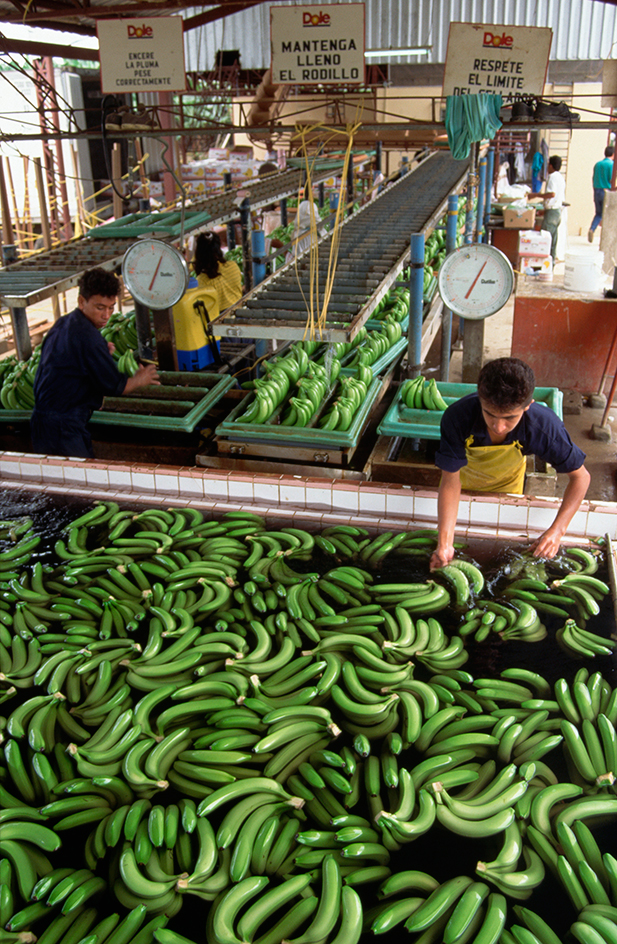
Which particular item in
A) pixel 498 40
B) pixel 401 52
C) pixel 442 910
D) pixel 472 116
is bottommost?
pixel 442 910

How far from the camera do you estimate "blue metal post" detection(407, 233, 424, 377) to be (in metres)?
4.98

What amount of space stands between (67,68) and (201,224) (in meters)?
15.9

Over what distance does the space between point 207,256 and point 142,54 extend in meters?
1.89

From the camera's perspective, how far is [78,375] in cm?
468

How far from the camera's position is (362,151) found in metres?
14.4

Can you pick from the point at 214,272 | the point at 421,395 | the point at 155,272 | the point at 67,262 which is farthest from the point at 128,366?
the point at 421,395

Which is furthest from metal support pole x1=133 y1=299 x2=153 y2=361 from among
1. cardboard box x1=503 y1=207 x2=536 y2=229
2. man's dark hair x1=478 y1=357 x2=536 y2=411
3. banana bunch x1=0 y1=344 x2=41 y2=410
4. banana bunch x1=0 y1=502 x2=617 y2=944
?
cardboard box x1=503 y1=207 x2=536 y2=229

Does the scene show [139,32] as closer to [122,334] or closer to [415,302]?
[122,334]

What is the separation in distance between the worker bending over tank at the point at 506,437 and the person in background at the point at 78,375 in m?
2.40

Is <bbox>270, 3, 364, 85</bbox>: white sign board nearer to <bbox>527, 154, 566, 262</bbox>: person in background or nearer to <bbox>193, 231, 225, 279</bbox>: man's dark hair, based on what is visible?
<bbox>193, 231, 225, 279</bbox>: man's dark hair

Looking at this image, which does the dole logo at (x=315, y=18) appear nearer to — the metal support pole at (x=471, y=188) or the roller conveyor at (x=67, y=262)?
the roller conveyor at (x=67, y=262)

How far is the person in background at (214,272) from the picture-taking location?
6.84m

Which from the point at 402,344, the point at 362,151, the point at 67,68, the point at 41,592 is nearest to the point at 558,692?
the point at 41,592

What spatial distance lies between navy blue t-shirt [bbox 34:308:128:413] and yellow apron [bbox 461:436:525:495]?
2.37 m
